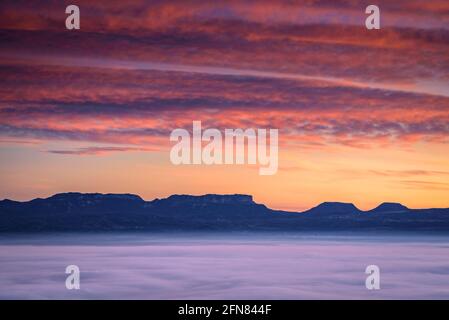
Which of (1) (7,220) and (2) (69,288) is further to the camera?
(1) (7,220)

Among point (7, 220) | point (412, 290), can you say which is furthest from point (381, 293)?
point (7, 220)

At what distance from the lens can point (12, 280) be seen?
1845 cm

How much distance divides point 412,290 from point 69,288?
23.3ft

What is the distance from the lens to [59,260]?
91.1 feet

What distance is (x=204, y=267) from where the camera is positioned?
2362 cm

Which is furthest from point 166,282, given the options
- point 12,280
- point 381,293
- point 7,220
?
point 7,220

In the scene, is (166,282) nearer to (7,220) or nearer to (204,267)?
(204,267)
